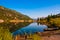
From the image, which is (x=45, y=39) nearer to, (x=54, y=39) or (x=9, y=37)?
(x=54, y=39)

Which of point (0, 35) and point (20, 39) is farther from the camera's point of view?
point (20, 39)

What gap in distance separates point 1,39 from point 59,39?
7.93m

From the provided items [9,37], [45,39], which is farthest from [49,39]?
[9,37]

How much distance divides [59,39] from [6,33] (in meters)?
7.12

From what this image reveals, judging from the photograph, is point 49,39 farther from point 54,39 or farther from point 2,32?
point 2,32

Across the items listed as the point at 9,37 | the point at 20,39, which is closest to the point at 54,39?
the point at 20,39

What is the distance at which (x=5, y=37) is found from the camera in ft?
37.5

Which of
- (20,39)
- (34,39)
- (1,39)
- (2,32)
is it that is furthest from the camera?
(20,39)

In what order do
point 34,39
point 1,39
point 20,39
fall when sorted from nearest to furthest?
point 1,39
point 34,39
point 20,39

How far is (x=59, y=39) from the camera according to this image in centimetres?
1714

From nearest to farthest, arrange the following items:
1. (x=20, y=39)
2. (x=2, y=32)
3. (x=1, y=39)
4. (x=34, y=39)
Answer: (x=1, y=39) → (x=2, y=32) → (x=34, y=39) → (x=20, y=39)

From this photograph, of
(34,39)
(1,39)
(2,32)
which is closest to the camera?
(1,39)

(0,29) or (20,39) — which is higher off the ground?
(0,29)

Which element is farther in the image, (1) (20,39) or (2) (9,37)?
(1) (20,39)
